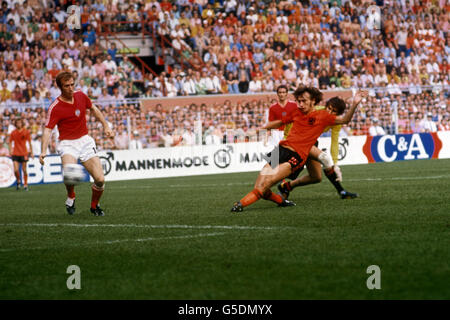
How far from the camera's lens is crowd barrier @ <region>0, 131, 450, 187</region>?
23.7 m

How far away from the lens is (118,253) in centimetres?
705

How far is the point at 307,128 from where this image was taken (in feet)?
35.3

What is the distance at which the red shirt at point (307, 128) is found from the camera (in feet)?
35.1

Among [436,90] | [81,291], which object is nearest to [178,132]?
[436,90]

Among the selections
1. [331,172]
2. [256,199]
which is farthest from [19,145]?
[256,199]

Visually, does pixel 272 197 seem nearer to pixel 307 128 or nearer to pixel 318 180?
pixel 307 128

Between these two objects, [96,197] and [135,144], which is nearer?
[96,197]

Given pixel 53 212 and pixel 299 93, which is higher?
pixel 299 93

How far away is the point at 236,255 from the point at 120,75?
2145 centimetres

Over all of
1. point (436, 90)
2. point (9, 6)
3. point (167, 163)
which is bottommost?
point (167, 163)

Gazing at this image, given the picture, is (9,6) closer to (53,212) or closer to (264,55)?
(264,55)

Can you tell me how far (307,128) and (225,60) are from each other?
19628 millimetres

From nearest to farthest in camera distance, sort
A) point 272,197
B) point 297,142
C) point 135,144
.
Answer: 1. point 297,142
2. point 272,197
3. point 135,144

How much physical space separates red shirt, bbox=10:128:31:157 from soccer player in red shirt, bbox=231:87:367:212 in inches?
497
